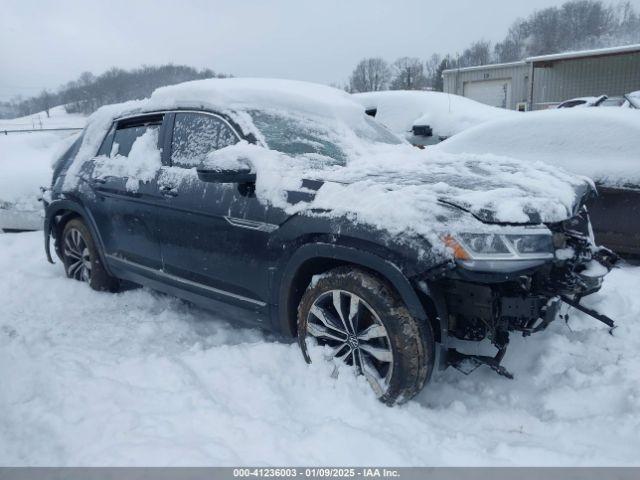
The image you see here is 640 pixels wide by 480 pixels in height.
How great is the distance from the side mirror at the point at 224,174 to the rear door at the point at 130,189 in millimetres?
849

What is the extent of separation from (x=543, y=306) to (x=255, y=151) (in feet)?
5.79

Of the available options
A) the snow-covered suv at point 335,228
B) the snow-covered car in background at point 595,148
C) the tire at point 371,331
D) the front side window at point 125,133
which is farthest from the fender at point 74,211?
the snow-covered car in background at point 595,148

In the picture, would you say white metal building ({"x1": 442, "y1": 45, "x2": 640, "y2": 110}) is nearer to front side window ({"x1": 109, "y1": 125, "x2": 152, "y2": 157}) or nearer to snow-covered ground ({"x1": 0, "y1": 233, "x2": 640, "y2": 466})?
front side window ({"x1": 109, "y1": 125, "x2": 152, "y2": 157})

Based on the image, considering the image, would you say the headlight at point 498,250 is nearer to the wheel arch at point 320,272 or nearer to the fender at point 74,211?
the wheel arch at point 320,272

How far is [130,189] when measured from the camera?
12.7ft

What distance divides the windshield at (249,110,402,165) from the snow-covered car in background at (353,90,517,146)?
4.93 metres

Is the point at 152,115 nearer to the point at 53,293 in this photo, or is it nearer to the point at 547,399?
the point at 53,293

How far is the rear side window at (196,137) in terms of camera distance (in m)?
3.43

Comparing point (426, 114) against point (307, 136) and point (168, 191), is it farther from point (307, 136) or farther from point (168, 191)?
point (168, 191)

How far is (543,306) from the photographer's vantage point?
250 centimetres

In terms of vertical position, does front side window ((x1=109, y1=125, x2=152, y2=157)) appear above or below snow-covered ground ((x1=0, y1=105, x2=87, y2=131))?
above

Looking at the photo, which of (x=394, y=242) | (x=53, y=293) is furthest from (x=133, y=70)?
(x=394, y=242)

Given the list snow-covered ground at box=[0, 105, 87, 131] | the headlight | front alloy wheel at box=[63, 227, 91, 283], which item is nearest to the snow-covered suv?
the headlight

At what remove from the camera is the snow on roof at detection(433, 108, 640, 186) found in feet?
15.0
